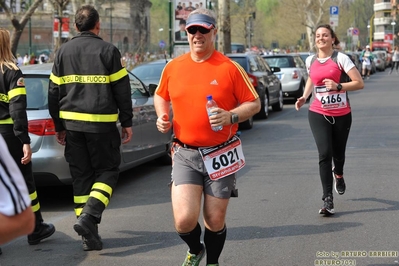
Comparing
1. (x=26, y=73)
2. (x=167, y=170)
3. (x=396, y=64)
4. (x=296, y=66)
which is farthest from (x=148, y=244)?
(x=396, y=64)

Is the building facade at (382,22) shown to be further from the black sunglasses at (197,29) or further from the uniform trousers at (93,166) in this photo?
the black sunglasses at (197,29)

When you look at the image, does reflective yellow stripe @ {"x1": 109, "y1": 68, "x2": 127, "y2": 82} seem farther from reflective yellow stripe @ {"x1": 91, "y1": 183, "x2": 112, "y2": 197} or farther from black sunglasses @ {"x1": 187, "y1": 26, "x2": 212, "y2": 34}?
black sunglasses @ {"x1": 187, "y1": 26, "x2": 212, "y2": 34}

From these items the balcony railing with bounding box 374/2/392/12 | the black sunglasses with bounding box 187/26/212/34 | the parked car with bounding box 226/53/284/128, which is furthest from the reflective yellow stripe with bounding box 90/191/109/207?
the balcony railing with bounding box 374/2/392/12

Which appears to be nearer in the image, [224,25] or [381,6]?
[224,25]

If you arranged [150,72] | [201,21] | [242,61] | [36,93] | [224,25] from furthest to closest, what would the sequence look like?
[224,25]
[242,61]
[150,72]
[36,93]
[201,21]

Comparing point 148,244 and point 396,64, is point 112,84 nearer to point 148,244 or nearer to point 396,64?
point 148,244

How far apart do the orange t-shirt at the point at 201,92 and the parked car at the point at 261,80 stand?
10702 mm

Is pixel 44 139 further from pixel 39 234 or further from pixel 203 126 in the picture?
pixel 203 126

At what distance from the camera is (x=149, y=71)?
45.6 feet

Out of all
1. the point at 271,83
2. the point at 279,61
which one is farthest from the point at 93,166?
the point at 279,61

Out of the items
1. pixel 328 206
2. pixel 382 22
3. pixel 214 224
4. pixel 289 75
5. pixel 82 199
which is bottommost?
pixel 328 206

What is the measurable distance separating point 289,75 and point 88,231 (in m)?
17.9

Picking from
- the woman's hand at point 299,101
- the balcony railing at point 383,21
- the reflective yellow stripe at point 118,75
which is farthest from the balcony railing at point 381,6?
the reflective yellow stripe at point 118,75

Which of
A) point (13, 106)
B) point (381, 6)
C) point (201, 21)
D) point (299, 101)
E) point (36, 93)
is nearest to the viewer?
point (201, 21)
